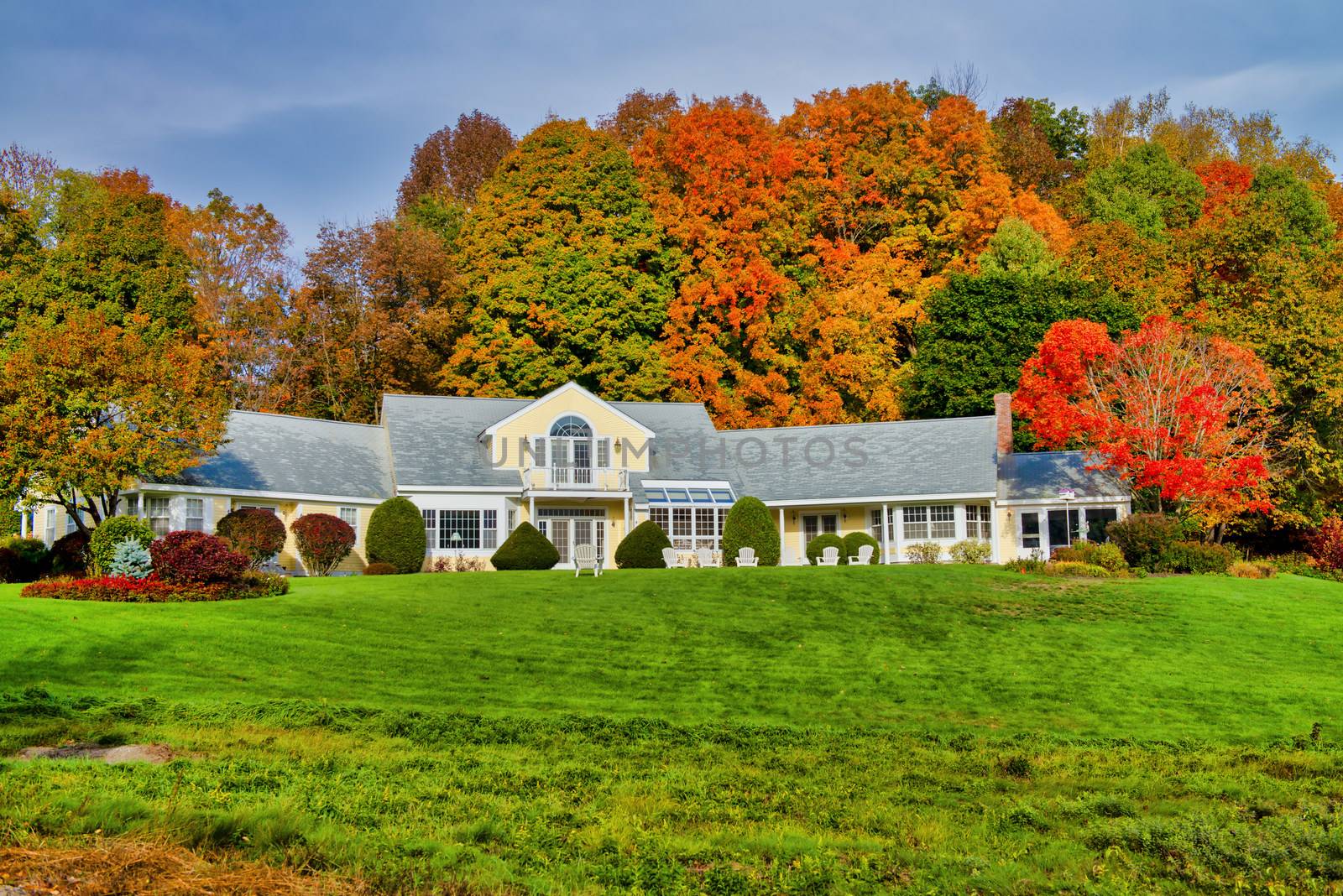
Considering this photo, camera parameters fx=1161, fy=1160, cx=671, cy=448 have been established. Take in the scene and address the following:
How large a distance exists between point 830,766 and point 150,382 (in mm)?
21421

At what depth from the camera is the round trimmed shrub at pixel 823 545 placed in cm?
3500

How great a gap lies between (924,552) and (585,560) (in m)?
10.7

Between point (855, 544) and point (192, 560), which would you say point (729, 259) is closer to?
point (855, 544)

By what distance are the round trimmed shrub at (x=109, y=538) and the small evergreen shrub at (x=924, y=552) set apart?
2138 centimetres

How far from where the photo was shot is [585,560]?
30734 millimetres

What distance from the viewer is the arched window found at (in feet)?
122

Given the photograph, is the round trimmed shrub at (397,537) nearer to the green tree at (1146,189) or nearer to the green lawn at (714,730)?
the green lawn at (714,730)

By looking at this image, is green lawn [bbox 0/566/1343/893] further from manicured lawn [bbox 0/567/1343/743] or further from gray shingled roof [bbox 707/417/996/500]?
gray shingled roof [bbox 707/417/996/500]

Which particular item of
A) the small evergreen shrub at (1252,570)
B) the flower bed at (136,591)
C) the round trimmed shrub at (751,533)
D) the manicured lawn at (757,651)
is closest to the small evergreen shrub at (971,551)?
the round trimmed shrub at (751,533)

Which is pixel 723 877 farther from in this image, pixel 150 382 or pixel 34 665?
pixel 150 382

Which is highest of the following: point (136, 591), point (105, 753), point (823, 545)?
point (823, 545)

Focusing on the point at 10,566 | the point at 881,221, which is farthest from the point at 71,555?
the point at 881,221

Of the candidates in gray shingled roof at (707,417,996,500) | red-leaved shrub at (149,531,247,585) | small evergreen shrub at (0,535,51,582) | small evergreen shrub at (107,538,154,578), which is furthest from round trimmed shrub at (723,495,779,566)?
small evergreen shrub at (0,535,51,582)

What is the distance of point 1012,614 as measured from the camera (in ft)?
75.4
